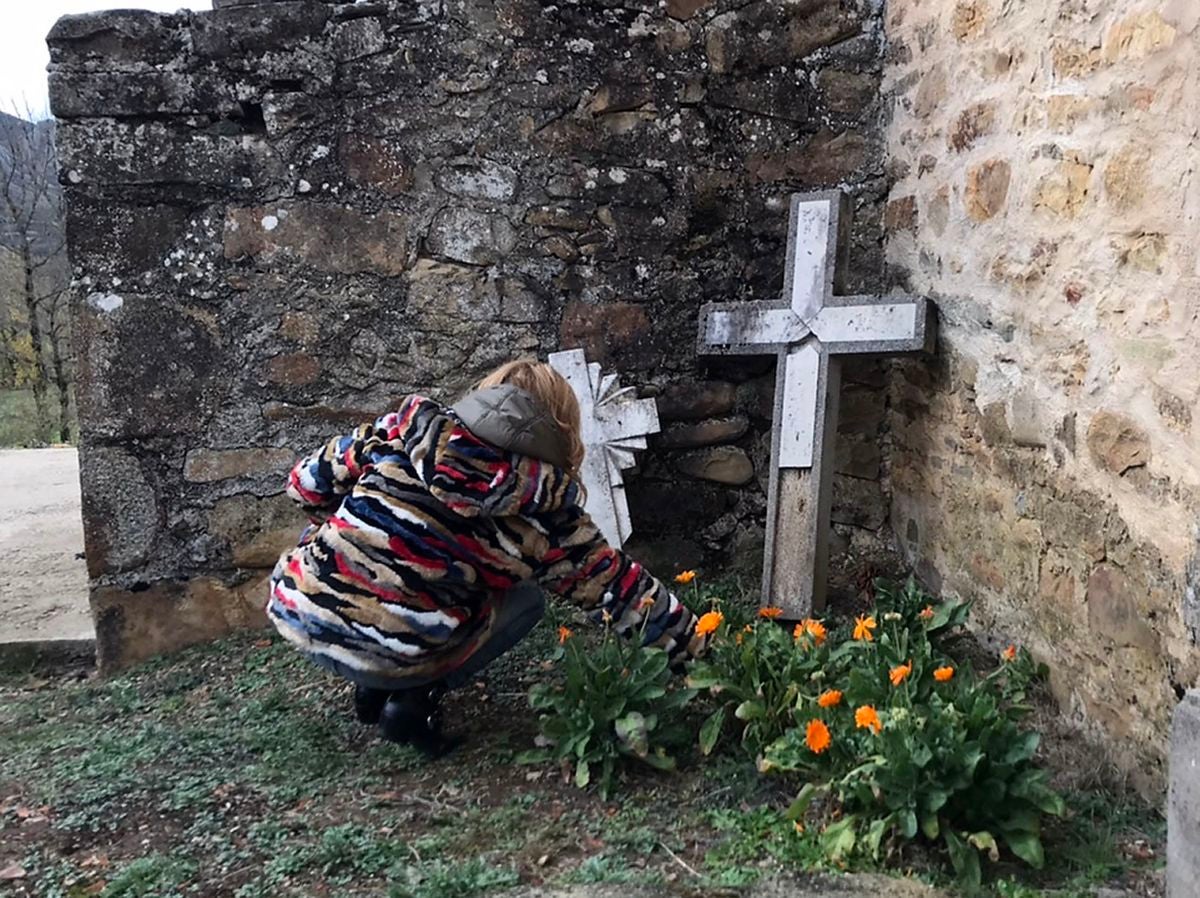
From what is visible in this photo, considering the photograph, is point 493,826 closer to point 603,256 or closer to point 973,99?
point 603,256

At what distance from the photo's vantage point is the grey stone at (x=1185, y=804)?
1.59 metres

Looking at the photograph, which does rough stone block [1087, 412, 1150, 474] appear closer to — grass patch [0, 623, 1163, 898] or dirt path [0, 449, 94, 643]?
grass patch [0, 623, 1163, 898]

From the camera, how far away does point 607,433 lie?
3143 millimetres

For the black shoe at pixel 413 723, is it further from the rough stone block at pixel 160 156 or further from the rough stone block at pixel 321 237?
the rough stone block at pixel 160 156

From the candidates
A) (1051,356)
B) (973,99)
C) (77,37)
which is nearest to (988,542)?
(1051,356)

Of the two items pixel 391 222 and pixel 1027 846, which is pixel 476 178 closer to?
pixel 391 222

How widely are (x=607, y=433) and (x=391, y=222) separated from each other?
884 millimetres

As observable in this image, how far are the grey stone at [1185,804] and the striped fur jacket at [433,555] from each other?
42.9 inches

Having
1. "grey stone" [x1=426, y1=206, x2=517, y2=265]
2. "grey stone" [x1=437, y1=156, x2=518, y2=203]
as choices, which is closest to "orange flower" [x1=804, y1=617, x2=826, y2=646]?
"grey stone" [x1=426, y1=206, x2=517, y2=265]

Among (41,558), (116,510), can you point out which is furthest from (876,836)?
(41,558)

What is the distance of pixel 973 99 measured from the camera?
270cm

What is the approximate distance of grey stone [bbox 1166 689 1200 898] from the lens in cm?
159

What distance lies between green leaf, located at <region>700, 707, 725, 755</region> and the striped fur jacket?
0.89ft

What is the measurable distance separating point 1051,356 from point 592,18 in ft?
5.44
